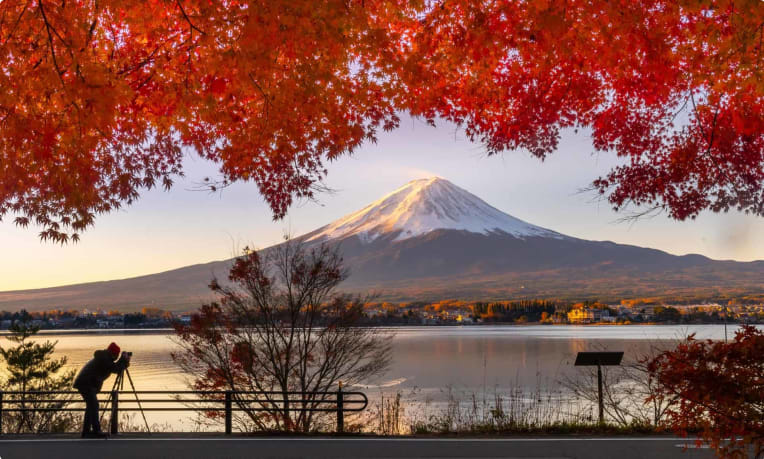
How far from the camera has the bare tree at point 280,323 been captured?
18.9m

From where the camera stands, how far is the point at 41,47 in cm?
770

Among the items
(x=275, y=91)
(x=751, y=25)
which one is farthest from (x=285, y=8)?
(x=751, y=25)

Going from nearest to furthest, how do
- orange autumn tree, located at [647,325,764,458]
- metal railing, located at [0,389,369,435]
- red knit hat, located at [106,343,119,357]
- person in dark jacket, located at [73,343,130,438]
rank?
orange autumn tree, located at [647,325,764,458] < person in dark jacket, located at [73,343,130,438] < red knit hat, located at [106,343,119,357] < metal railing, located at [0,389,369,435]

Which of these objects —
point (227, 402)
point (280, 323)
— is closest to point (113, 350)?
point (227, 402)

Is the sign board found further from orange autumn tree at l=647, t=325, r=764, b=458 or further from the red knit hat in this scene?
the red knit hat

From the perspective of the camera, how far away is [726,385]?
6.52m
